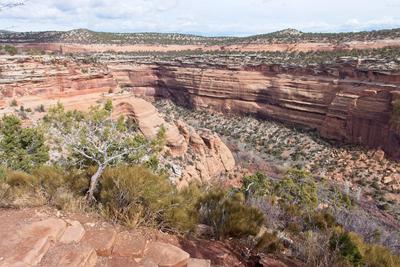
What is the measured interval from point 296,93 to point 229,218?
114 ft

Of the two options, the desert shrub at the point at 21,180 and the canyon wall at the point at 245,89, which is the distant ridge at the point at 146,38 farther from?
the desert shrub at the point at 21,180

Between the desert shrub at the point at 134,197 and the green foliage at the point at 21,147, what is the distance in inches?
304

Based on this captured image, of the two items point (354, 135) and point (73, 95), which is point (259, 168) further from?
point (73, 95)

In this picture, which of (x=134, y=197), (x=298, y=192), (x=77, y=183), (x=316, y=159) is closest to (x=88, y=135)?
(x=77, y=183)

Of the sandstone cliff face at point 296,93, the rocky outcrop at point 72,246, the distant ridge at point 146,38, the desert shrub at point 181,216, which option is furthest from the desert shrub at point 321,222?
the distant ridge at point 146,38

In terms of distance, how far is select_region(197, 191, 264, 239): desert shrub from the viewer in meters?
7.34

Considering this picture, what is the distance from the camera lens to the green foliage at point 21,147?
13.4 meters

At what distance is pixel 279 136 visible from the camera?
39125mm

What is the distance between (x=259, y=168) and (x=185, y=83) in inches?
1046

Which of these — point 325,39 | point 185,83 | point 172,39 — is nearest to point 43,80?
point 185,83

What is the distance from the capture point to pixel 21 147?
14391 mm

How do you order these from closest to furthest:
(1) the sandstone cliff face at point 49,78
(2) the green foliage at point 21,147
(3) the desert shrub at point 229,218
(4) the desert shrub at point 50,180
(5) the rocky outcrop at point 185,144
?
(3) the desert shrub at point 229,218, (4) the desert shrub at point 50,180, (2) the green foliage at point 21,147, (1) the sandstone cliff face at point 49,78, (5) the rocky outcrop at point 185,144

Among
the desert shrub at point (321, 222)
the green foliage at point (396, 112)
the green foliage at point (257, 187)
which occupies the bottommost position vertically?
the green foliage at point (257, 187)

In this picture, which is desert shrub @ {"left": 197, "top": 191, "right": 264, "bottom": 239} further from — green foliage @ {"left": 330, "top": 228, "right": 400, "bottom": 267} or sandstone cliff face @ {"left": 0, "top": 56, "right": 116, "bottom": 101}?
sandstone cliff face @ {"left": 0, "top": 56, "right": 116, "bottom": 101}
